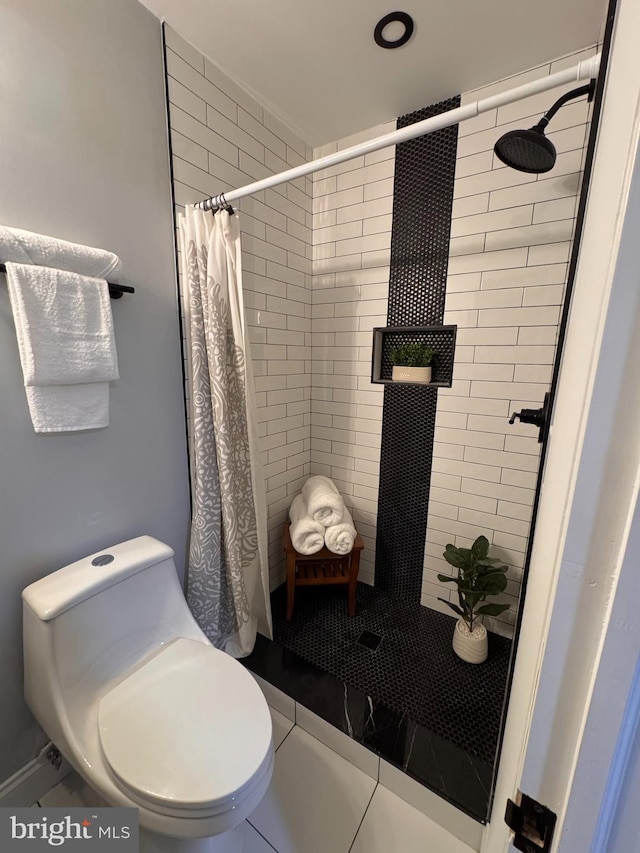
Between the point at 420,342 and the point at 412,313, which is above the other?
the point at 412,313

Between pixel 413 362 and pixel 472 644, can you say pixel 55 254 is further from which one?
pixel 472 644

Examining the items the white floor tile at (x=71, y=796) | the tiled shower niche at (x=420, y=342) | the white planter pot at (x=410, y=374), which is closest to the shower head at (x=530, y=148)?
the tiled shower niche at (x=420, y=342)

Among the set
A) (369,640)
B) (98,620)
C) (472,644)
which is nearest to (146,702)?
(98,620)

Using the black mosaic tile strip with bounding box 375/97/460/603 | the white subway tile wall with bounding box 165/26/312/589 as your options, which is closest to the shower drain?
the black mosaic tile strip with bounding box 375/97/460/603

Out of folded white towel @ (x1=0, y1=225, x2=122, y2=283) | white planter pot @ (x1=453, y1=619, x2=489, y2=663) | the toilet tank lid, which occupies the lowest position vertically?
white planter pot @ (x1=453, y1=619, x2=489, y2=663)

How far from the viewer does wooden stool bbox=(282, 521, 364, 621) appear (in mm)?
1769

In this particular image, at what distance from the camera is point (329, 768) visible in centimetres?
127

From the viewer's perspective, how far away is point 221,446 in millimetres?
1406

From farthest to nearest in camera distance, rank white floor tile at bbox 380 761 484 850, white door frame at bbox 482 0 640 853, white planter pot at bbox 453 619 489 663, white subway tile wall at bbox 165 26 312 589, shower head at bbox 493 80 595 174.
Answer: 1. white planter pot at bbox 453 619 489 663
2. white subway tile wall at bbox 165 26 312 589
3. white floor tile at bbox 380 761 484 850
4. shower head at bbox 493 80 595 174
5. white door frame at bbox 482 0 640 853

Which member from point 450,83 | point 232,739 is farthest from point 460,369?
point 232,739

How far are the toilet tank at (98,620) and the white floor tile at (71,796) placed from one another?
34 cm

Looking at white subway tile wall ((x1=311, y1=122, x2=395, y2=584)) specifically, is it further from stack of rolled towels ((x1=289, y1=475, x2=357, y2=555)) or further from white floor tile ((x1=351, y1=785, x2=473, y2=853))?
white floor tile ((x1=351, y1=785, x2=473, y2=853))

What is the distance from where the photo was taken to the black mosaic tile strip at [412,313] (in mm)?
1610

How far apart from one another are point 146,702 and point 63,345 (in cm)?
104
